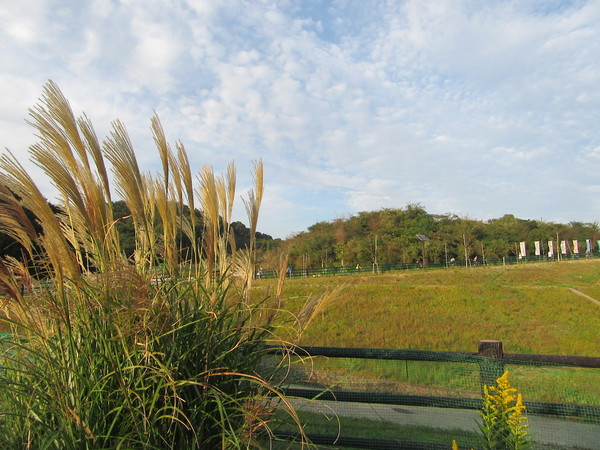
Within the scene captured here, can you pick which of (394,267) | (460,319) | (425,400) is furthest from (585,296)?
(425,400)

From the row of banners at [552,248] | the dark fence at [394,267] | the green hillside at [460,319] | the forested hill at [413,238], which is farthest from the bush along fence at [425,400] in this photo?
the row of banners at [552,248]

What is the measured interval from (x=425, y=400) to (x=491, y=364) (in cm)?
48

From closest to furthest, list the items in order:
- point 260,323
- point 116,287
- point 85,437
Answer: point 85,437, point 116,287, point 260,323

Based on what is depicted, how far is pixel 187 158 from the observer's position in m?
2.04

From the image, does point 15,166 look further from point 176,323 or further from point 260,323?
point 260,323

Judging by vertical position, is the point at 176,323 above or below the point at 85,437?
above

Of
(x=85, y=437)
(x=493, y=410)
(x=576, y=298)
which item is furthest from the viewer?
(x=576, y=298)

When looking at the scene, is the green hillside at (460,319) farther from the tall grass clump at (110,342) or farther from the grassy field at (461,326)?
the tall grass clump at (110,342)

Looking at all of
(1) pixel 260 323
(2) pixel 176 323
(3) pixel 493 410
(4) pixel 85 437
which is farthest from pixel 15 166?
(3) pixel 493 410

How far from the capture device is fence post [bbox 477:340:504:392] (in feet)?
9.25

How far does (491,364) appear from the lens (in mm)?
2844

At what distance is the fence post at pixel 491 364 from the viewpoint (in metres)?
2.82

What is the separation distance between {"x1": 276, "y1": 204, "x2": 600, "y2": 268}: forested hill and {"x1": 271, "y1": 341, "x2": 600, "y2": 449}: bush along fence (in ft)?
110

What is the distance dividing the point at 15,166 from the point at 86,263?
2.35 feet
